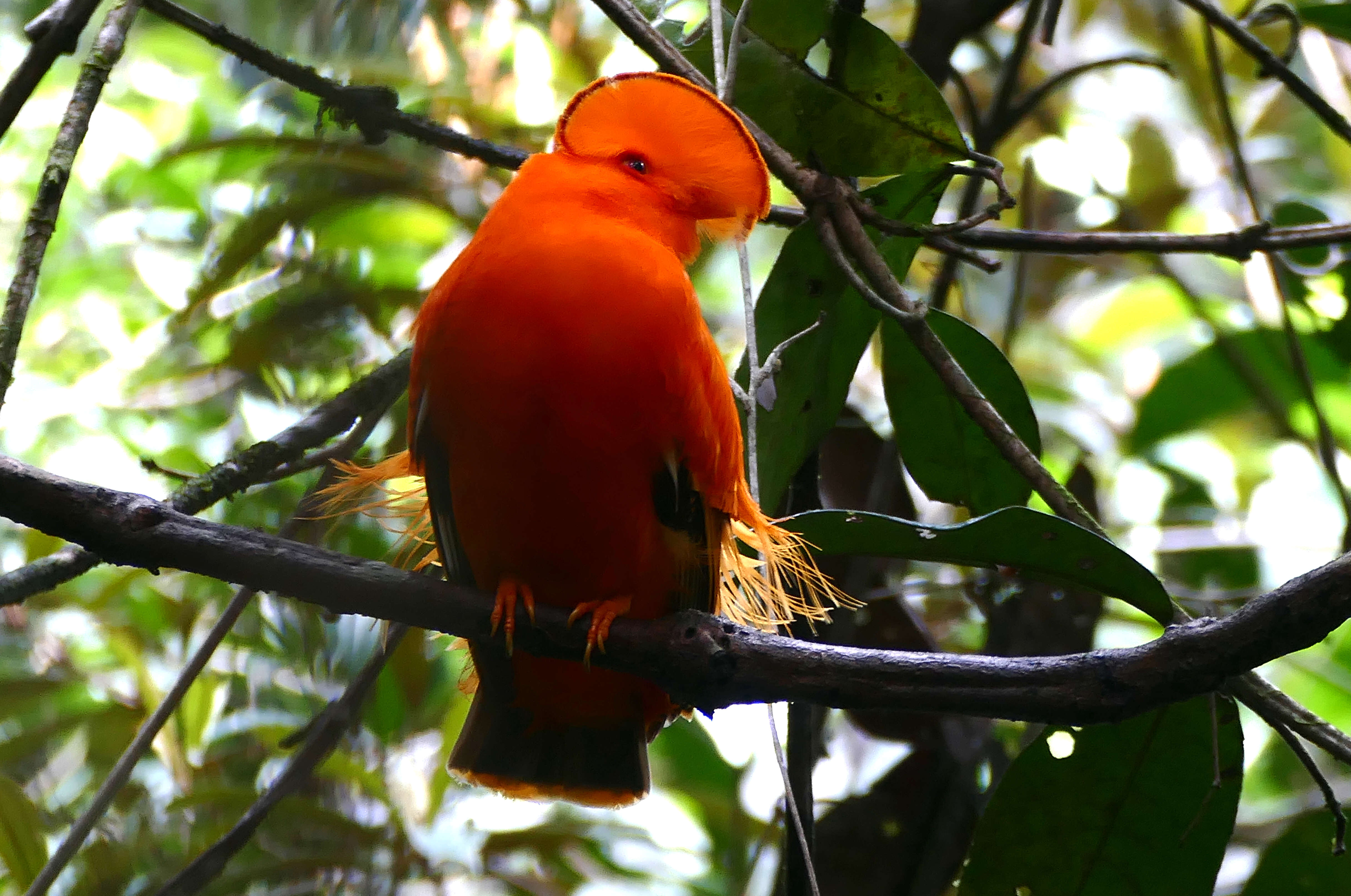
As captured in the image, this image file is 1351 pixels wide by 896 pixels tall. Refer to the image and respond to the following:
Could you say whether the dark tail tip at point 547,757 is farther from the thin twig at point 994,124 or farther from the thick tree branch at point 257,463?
the thin twig at point 994,124

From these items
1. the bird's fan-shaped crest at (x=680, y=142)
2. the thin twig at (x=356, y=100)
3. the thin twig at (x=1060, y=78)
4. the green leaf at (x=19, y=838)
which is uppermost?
the thin twig at (x=1060, y=78)

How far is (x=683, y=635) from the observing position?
1380 mm

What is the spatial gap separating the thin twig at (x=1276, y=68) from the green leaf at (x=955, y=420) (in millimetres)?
781

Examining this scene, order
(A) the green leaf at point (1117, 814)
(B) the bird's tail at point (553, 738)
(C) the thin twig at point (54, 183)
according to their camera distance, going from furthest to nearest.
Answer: (B) the bird's tail at point (553, 738) < (A) the green leaf at point (1117, 814) < (C) the thin twig at point (54, 183)

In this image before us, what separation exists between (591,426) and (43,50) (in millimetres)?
813

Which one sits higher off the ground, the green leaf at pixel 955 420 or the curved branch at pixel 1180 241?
the curved branch at pixel 1180 241

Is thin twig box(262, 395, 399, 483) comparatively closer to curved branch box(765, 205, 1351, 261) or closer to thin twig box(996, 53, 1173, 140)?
curved branch box(765, 205, 1351, 261)

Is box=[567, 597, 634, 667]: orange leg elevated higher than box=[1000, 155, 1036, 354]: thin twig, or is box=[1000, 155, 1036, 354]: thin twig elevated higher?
box=[1000, 155, 1036, 354]: thin twig

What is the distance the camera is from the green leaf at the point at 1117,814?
1605 mm

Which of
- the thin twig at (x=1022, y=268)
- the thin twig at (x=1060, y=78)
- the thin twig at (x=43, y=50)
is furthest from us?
the thin twig at (x=1022, y=268)

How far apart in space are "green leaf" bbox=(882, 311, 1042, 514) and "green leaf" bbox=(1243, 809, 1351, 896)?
2.18 ft

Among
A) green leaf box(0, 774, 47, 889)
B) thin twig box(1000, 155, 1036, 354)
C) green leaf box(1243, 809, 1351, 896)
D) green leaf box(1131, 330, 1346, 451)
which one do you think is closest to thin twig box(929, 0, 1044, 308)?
thin twig box(1000, 155, 1036, 354)

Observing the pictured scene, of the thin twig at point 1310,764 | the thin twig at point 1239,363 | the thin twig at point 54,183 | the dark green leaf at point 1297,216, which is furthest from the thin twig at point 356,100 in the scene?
the thin twig at point 1239,363

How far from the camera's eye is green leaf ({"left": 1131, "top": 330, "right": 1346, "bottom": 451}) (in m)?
3.12
